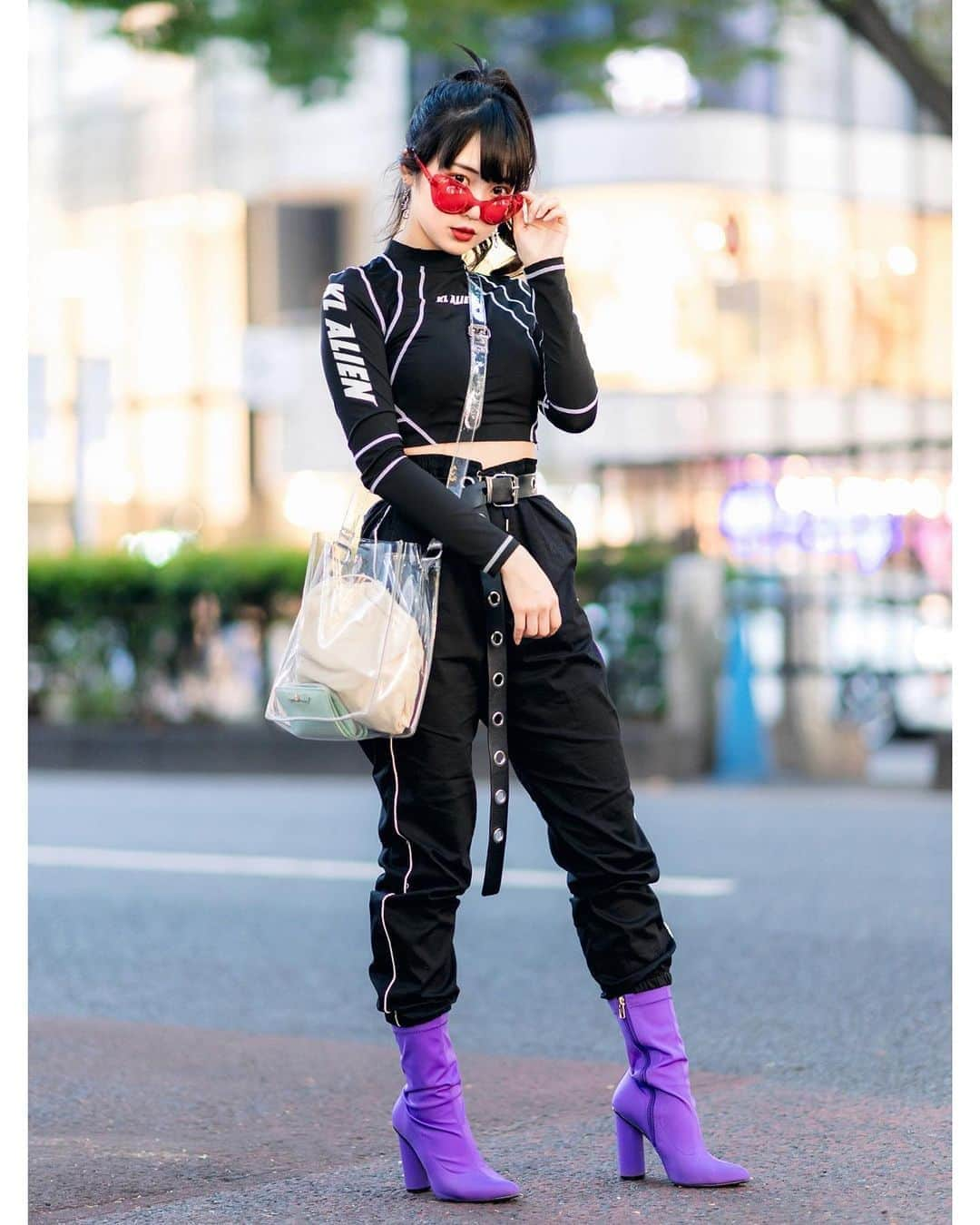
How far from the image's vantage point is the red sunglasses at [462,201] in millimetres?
3441

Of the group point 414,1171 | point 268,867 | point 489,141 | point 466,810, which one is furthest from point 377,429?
point 268,867

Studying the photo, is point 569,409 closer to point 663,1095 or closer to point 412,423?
point 412,423

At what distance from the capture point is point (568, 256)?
3064cm

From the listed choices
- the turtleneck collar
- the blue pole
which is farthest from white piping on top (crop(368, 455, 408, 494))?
the blue pole

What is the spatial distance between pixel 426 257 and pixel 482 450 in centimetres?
34

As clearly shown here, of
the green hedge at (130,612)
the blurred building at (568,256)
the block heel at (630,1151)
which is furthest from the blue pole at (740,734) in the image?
the blurred building at (568,256)

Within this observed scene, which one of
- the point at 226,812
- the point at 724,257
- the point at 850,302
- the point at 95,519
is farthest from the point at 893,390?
the point at 226,812

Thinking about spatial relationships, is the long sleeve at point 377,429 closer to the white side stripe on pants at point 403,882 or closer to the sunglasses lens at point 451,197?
the sunglasses lens at point 451,197

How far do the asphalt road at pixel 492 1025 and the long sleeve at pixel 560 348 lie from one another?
4.33 feet

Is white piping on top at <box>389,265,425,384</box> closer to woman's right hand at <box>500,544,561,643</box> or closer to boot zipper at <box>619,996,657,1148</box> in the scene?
woman's right hand at <box>500,544,561,643</box>

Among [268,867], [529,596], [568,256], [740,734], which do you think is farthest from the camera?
[568,256]

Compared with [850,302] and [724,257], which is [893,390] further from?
[724,257]

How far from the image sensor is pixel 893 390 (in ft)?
109

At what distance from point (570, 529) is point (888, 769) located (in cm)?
1083
